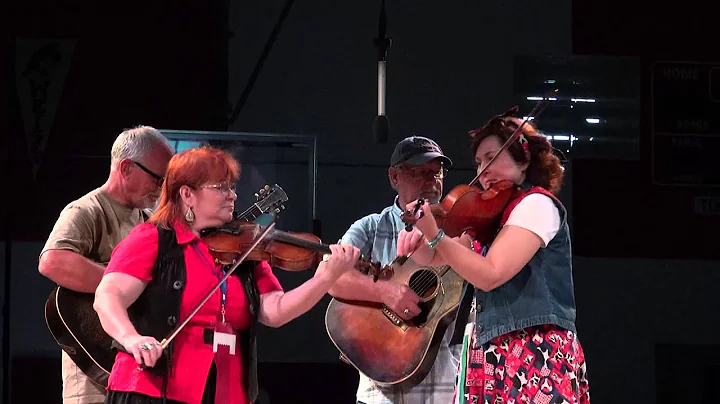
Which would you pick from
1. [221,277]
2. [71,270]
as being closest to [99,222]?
[71,270]

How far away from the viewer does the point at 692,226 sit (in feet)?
15.8

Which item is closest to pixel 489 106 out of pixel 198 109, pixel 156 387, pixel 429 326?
pixel 198 109

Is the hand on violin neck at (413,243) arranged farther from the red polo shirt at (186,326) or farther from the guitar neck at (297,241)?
the red polo shirt at (186,326)

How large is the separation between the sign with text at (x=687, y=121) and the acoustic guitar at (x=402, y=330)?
192 cm

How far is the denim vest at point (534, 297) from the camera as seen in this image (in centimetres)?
258

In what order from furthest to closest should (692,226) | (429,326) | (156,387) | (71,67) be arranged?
(692,226), (71,67), (429,326), (156,387)

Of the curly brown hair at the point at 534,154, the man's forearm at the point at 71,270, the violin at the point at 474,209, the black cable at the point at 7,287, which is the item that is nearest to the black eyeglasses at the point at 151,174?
the man's forearm at the point at 71,270

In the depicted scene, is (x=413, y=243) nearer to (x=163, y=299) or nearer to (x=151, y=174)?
(x=163, y=299)

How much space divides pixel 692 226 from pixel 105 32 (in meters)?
2.84

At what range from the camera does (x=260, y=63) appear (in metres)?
4.64

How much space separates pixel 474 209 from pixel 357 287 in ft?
2.84

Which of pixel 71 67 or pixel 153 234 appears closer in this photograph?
pixel 153 234

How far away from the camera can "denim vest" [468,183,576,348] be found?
2.58 meters

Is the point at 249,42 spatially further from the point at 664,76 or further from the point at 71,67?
the point at 664,76
